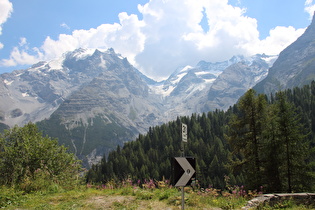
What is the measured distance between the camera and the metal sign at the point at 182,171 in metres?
8.91

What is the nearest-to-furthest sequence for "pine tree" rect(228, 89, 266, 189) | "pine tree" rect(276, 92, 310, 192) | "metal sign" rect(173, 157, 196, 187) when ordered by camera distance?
"metal sign" rect(173, 157, 196, 187)
"pine tree" rect(276, 92, 310, 192)
"pine tree" rect(228, 89, 266, 189)

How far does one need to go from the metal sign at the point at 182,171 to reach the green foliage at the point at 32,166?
807cm

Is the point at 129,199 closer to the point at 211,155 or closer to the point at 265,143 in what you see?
the point at 265,143

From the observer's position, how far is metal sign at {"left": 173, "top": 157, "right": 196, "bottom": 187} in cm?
891

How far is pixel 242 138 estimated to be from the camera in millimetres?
23547

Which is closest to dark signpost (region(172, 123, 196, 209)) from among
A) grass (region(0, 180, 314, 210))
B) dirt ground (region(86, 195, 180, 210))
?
grass (region(0, 180, 314, 210))

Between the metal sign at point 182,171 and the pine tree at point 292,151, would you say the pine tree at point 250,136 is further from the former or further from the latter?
the metal sign at point 182,171

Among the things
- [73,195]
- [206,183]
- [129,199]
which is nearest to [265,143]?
[129,199]

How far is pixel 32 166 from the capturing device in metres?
17.7

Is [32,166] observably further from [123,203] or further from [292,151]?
[292,151]

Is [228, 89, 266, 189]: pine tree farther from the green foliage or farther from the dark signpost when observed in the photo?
the green foliage

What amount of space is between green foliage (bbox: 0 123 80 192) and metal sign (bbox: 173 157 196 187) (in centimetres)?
807

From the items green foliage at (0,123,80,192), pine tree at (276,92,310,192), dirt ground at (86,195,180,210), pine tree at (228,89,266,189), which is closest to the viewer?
dirt ground at (86,195,180,210)

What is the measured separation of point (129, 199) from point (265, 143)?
15.2 meters
